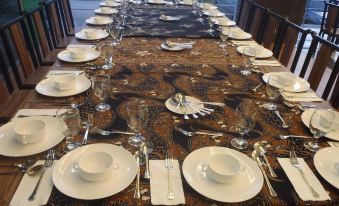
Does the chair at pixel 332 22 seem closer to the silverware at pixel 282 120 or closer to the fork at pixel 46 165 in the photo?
the silverware at pixel 282 120

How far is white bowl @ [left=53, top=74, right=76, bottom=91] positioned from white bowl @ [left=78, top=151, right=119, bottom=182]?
51 cm

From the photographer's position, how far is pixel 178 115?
1.13 m

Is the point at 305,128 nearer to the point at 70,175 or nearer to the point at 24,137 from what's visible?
the point at 70,175

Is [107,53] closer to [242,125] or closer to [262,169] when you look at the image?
[242,125]

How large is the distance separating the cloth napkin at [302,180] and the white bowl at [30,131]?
30.9 inches

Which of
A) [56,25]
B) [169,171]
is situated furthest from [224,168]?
[56,25]

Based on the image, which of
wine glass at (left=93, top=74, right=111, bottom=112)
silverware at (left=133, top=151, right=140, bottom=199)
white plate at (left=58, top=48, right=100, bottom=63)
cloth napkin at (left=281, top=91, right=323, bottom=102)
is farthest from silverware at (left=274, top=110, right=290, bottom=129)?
white plate at (left=58, top=48, right=100, bottom=63)

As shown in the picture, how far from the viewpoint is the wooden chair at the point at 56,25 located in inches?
97.2

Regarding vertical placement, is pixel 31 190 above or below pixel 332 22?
above

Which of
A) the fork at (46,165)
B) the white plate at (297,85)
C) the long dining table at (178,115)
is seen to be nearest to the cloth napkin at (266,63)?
the long dining table at (178,115)

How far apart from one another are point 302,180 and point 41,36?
2.10 metres

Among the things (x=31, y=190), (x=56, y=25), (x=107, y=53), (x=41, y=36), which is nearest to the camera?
(x=31, y=190)

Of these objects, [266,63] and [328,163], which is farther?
[266,63]

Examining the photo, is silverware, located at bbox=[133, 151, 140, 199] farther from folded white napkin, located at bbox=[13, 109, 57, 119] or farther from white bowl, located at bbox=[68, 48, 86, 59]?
white bowl, located at bbox=[68, 48, 86, 59]
